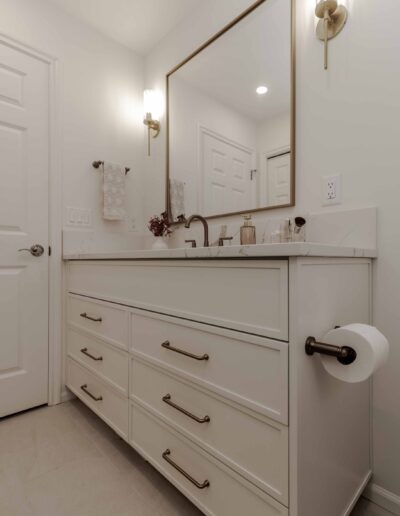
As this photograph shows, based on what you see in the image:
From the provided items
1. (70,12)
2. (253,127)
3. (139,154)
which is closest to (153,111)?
(139,154)

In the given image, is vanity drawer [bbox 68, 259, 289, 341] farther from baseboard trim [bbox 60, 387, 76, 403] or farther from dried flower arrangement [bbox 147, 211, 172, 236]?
baseboard trim [bbox 60, 387, 76, 403]

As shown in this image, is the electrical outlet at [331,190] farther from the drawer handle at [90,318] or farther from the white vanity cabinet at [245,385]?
the drawer handle at [90,318]

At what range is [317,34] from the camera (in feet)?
4.05

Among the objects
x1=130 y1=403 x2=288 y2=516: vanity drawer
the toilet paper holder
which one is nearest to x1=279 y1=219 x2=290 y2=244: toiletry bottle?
the toilet paper holder

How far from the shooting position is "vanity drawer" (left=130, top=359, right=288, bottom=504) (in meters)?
0.73

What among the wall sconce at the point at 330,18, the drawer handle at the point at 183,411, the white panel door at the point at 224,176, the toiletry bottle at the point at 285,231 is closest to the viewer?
the drawer handle at the point at 183,411

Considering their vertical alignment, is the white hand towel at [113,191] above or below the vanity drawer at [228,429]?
above

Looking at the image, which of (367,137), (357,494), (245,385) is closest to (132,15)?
(367,137)

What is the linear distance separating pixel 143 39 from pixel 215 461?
2.51 metres

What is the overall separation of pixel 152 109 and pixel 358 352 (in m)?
2.07

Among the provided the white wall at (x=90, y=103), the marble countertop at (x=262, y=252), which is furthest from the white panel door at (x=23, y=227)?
the marble countertop at (x=262, y=252)

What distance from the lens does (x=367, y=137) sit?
1110 millimetres

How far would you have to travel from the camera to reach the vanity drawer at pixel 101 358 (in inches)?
49.7

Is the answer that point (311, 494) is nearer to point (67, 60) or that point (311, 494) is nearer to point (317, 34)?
point (317, 34)
